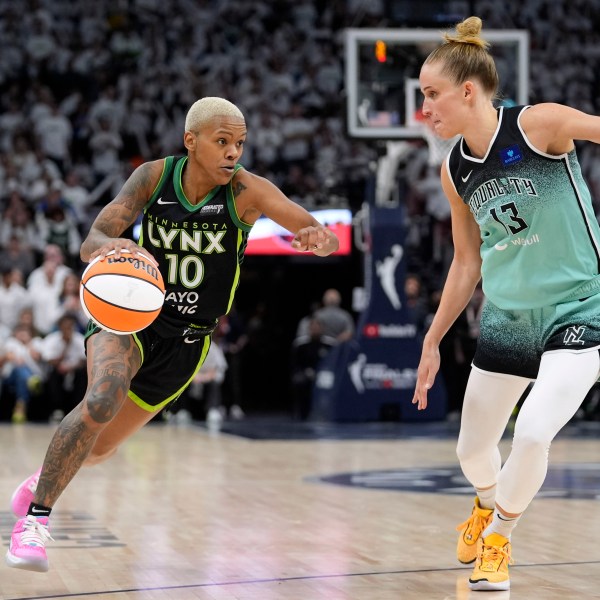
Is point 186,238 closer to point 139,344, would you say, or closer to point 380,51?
point 139,344

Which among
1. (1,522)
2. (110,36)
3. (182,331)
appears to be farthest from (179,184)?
(110,36)

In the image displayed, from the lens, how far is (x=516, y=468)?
4.54m

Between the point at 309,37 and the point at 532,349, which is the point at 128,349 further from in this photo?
the point at 309,37

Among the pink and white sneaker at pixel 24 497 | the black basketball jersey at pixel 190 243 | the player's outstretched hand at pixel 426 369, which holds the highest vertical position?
the black basketball jersey at pixel 190 243

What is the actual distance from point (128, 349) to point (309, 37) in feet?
57.4

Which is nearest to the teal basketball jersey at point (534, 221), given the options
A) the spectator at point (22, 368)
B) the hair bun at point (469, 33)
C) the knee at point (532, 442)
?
the hair bun at point (469, 33)

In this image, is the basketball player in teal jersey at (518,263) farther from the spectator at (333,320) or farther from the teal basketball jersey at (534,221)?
the spectator at (333,320)

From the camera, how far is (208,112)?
516cm

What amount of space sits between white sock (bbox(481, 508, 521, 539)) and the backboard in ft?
33.0

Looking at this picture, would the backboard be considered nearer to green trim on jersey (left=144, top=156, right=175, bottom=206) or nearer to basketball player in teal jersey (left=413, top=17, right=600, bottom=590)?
green trim on jersey (left=144, top=156, right=175, bottom=206)

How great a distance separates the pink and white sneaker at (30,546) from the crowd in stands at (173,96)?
10.8m

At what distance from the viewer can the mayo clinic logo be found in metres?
8.34

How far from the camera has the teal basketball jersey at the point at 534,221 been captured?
464 cm

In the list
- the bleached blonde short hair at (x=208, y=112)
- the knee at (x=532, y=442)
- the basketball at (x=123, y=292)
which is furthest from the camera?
the bleached blonde short hair at (x=208, y=112)
